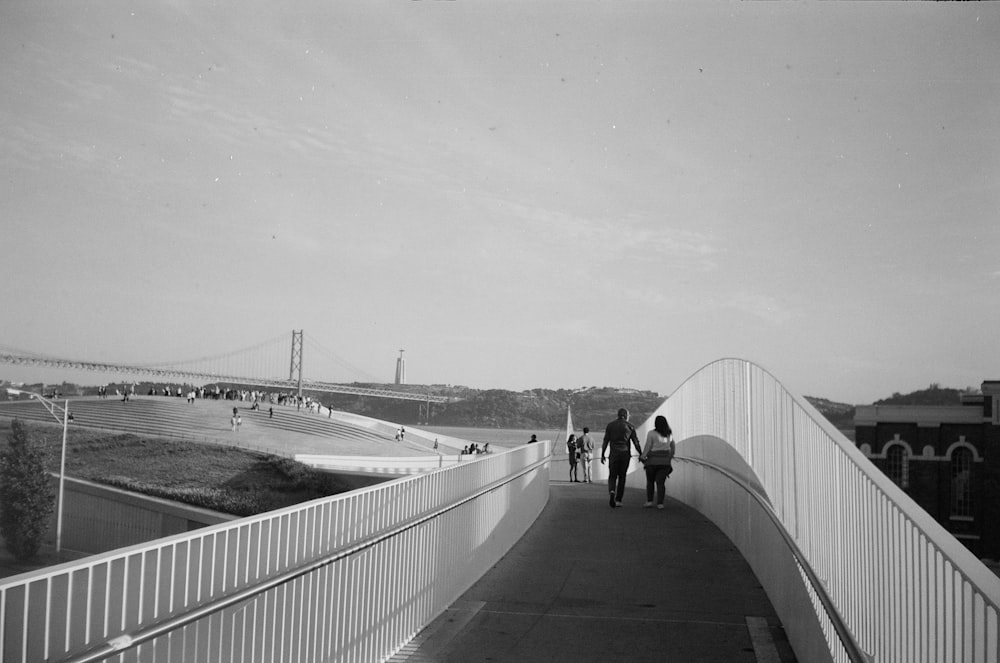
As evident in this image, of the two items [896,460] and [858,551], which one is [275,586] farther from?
[896,460]

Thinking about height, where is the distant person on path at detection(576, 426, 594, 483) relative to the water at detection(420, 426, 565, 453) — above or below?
above

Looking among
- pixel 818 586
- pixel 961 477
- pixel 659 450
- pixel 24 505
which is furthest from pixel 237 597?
pixel 961 477

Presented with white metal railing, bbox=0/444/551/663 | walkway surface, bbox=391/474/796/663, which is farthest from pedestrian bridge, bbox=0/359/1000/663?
walkway surface, bbox=391/474/796/663

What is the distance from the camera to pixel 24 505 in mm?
45062

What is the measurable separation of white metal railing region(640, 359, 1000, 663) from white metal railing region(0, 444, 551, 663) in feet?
8.57

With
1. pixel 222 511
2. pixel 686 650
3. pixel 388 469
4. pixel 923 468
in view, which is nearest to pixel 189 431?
pixel 222 511

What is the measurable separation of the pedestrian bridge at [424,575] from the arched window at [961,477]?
5182 centimetres

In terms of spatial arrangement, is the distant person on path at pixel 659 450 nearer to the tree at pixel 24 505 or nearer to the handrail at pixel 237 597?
the handrail at pixel 237 597

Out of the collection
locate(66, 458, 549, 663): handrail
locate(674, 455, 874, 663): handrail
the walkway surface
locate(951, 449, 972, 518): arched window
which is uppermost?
locate(66, 458, 549, 663): handrail

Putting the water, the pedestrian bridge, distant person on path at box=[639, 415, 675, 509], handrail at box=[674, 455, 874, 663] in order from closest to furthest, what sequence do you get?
the pedestrian bridge
handrail at box=[674, 455, 874, 663]
distant person on path at box=[639, 415, 675, 509]
the water

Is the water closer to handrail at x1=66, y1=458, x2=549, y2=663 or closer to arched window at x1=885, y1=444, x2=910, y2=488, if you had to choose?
arched window at x1=885, y1=444, x2=910, y2=488

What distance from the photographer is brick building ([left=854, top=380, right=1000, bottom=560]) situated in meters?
55.5

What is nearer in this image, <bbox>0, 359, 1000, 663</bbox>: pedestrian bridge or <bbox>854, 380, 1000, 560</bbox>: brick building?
<bbox>0, 359, 1000, 663</bbox>: pedestrian bridge

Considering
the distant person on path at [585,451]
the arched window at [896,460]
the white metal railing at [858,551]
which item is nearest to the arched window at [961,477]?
the arched window at [896,460]
